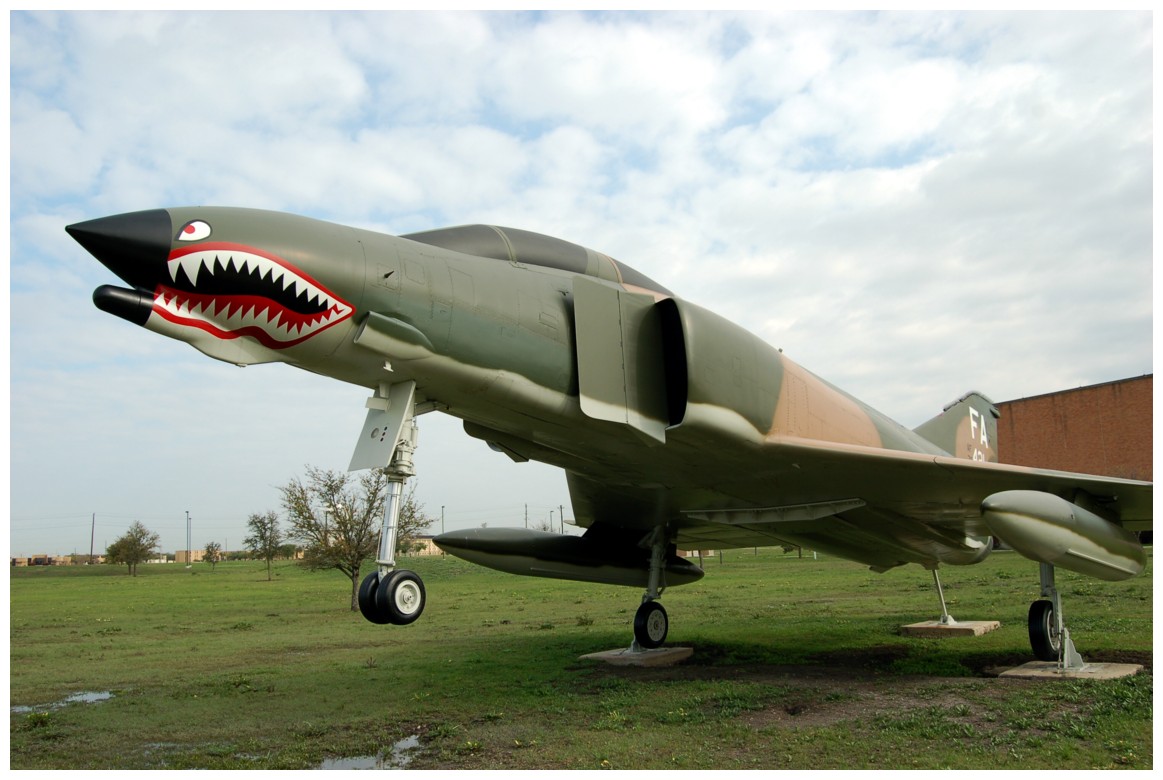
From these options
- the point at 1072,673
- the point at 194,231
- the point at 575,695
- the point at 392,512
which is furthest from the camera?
the point at 1072,673

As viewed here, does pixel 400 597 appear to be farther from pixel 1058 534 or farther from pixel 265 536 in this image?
pixel 265 536

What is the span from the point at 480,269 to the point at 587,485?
5.12 meters

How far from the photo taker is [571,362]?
6.73m

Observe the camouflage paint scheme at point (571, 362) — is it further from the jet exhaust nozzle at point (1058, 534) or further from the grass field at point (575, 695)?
the grass field at point (575, 695)

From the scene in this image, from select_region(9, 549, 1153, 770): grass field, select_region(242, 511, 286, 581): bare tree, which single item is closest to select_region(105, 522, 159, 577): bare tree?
select_region(242, 511, 286, 581): bare tree

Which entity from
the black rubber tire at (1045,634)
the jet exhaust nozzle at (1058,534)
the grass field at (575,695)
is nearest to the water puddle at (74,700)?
the grass field at (575,695)

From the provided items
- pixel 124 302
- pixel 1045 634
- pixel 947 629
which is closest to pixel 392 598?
pixel 124 302

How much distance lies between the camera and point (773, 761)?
560 centimetres

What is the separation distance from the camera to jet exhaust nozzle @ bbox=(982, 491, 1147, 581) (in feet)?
24.2

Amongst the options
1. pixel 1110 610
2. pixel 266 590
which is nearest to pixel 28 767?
pixel 1110 610

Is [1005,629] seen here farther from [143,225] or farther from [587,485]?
[143,225]

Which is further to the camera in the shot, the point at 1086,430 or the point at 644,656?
the point at 1086,430

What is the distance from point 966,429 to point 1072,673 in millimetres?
6884

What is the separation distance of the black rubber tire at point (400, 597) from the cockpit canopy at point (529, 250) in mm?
2674
